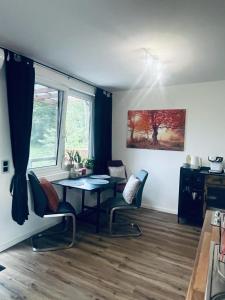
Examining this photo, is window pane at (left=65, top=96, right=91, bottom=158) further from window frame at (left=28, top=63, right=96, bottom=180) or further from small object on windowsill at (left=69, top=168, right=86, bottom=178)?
small object on windowsill at (left=69, top=168, right=86, bottom=178)

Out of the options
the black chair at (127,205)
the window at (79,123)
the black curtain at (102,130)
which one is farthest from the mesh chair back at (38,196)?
the black curtain at (102,130)

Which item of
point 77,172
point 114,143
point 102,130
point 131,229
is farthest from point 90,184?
point 114,143

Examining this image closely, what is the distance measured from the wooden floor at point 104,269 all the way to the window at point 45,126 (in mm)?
1198

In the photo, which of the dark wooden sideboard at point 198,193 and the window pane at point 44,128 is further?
the dark wooden sideboard at point 198,193

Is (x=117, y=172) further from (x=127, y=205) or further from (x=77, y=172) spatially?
(x=127, y=205)

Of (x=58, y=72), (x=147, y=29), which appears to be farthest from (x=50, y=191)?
(x=147, y=29)

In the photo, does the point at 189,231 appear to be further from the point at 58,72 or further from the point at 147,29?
the point at 58,72

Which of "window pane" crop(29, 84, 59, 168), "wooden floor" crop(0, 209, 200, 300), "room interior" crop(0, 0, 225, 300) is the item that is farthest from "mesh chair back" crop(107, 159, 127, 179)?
"wooden floor" crop(0, 209, 200, 300)

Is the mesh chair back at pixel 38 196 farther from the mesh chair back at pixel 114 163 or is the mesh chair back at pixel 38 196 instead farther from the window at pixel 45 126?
the mesh chair back at pixel 114 163

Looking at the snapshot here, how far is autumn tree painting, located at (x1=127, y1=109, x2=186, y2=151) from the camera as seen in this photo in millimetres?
4102

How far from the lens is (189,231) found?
11.3 feet

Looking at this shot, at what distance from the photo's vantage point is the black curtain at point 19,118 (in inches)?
104

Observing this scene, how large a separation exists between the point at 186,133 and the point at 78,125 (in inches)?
78.4

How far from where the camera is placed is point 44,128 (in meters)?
3.35
